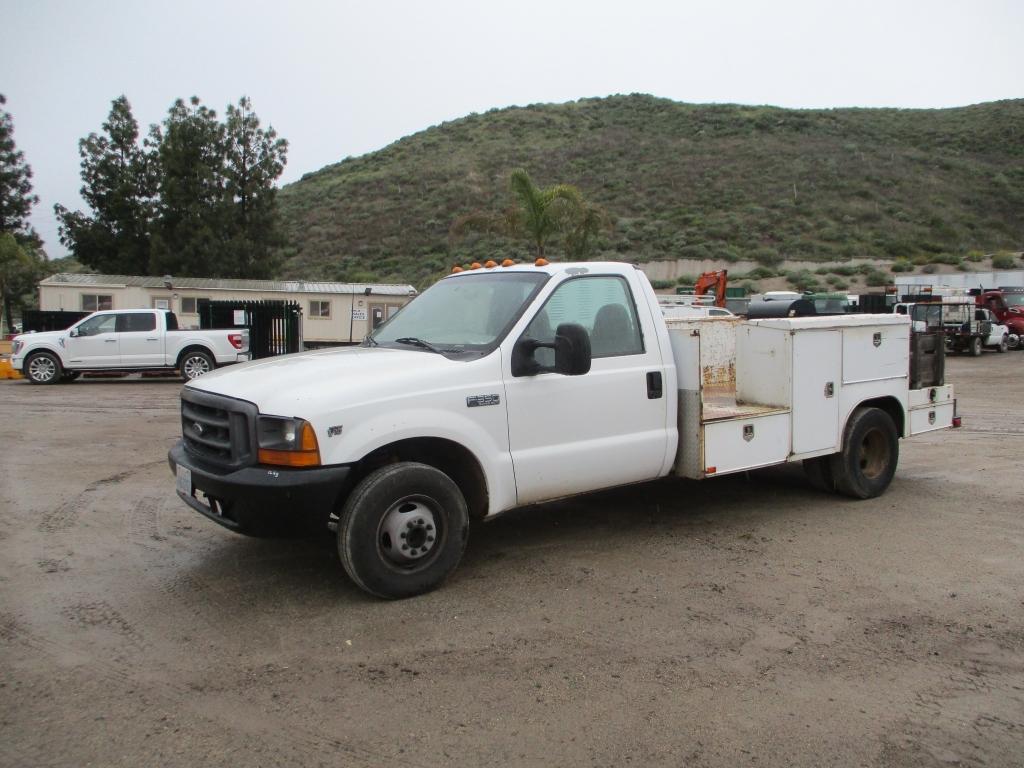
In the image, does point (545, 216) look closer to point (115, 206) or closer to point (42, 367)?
point (42, 367)

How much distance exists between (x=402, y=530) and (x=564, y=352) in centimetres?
137

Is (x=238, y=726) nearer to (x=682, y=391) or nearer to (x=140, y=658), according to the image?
(x=140, y=658)

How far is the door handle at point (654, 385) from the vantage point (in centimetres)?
565

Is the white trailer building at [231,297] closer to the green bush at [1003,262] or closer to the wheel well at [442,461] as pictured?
the wheel well at [442,461]

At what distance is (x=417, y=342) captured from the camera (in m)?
5.41

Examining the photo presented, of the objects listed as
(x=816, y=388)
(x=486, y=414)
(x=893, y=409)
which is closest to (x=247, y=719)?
(x=486, y=414)

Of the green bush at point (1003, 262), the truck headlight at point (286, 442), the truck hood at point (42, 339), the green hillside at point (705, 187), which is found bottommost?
the truck headlight at point (286, 442)

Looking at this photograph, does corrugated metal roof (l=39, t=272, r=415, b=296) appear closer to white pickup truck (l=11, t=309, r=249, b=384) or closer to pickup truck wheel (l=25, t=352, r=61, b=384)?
white pickup truck (l=11, t=309, r=249, b=384)

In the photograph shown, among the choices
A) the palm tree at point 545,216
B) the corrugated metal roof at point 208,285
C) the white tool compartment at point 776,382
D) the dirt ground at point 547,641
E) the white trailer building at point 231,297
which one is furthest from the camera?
the corrugated metal roof at point 208,285

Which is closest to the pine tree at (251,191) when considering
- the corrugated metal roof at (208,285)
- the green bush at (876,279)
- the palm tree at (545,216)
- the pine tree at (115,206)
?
the pine tree at (115,206)

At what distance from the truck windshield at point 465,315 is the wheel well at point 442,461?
1.96 ft

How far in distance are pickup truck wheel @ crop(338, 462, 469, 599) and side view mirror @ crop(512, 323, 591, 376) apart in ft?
2.71

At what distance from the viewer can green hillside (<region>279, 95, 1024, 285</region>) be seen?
153 feet

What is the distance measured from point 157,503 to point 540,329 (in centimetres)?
397
